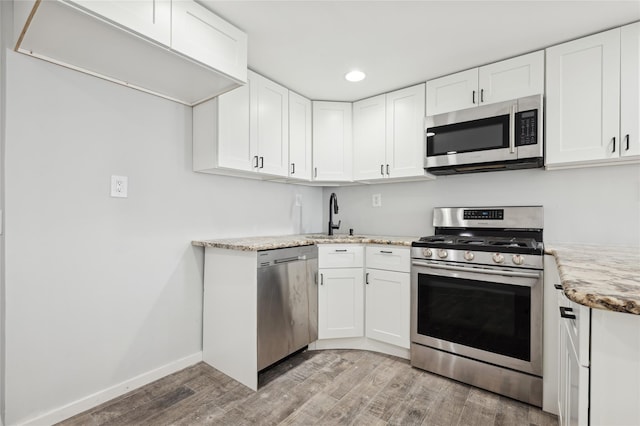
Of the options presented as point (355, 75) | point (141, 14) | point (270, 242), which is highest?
point (355, 75)

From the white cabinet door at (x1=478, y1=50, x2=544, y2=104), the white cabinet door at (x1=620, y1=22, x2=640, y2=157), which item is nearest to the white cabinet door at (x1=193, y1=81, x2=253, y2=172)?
the white cabinet door at (x1=478, y1=50, x2=544, y2=104)

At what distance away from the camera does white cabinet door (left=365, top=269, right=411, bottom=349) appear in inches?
92.2

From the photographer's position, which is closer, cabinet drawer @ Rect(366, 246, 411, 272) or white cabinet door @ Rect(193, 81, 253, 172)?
white cabinet door @ Rect(193, 81, 253, 172)

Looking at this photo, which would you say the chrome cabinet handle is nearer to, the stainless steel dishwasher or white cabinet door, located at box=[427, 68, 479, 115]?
the stainless steel dishwasher

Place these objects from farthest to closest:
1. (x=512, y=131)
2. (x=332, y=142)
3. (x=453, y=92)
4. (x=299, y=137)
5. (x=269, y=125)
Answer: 1. (x=332, y=142)
2. (x=299, y=137)
3. (x=269, y=125)
4. (x=453, y=92)
5. (x=512, y=131)

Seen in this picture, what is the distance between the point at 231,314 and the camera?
7.02 ft

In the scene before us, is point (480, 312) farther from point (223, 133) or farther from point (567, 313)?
point (223, 133)

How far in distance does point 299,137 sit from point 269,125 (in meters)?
0.37

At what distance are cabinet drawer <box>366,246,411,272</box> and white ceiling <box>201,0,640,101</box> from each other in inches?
55.6

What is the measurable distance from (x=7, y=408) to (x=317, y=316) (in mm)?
1827

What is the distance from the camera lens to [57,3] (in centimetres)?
116

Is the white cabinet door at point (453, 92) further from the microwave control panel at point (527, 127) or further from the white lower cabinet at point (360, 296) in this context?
the white lower cabinet at point (360, 296)

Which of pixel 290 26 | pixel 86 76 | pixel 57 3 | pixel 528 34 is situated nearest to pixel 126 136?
pixel 86 76

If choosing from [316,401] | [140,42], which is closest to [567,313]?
[316,401]
